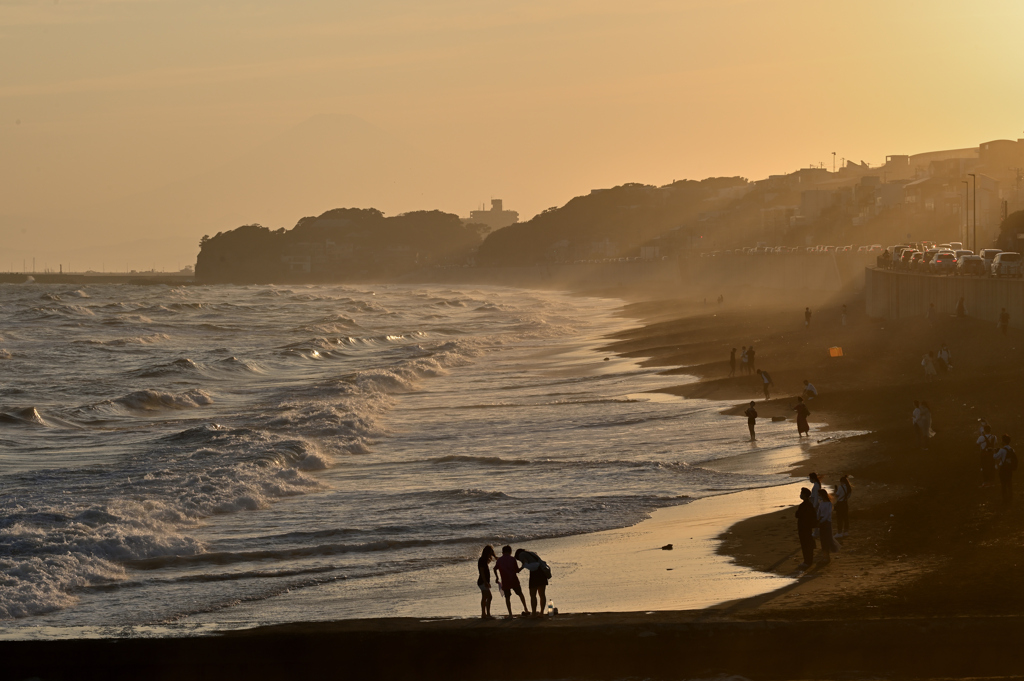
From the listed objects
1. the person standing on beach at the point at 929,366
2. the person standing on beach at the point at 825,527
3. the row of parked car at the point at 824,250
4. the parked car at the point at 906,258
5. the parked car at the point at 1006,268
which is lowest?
the person standing on beach at the point at 825,527

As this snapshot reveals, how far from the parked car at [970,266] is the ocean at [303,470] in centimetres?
1393

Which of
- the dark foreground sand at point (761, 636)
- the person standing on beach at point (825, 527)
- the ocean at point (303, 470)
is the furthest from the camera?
the ocean at point (303, 470)

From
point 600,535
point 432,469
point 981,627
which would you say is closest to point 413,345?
point 432,469

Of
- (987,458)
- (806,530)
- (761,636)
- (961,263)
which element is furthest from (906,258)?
(761,636)

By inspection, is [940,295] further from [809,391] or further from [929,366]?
[809,391]

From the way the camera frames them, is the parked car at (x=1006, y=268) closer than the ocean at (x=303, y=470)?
No

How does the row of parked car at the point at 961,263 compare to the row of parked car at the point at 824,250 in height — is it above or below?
below

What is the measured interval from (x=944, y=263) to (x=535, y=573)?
3890 centimetres

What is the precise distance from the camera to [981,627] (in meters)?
10.6

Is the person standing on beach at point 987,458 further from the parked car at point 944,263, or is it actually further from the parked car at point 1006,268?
the parked car at point 944,263

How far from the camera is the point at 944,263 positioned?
46094mm

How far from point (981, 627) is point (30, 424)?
26.9m

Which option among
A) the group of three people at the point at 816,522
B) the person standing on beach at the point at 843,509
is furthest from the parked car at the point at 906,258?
the group of three people at the point at 816,522

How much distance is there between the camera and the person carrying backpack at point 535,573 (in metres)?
12.1
